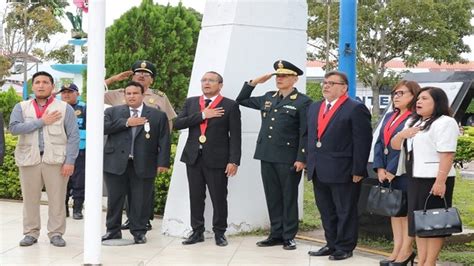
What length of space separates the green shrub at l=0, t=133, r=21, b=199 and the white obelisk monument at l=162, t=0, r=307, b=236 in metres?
3.44

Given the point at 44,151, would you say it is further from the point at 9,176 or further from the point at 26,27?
the point at 26,27

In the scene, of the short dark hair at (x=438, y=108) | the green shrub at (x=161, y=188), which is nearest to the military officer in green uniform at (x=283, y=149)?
the short dark hair at (x=438, y=108)

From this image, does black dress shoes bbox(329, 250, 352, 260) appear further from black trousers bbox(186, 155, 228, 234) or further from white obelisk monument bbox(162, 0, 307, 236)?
white obelisk monument bbox(162, 0, 307, 236)

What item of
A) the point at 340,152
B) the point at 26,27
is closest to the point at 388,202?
the point at 340,152

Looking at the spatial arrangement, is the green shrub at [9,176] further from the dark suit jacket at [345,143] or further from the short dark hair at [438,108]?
the short dark hair at [438,108]

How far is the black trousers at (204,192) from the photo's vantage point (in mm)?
7012

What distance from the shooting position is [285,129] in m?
6.78

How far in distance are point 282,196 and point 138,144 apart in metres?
1.49

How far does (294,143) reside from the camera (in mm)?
6789

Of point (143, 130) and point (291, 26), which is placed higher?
point (291, 26)

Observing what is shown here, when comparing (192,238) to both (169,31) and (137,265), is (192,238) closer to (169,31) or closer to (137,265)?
(137,265)

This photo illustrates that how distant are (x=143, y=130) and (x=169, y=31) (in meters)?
6.94

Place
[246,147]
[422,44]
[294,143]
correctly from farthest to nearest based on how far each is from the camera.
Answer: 1. [422,44]
2. [246,147]
3. [294,143]

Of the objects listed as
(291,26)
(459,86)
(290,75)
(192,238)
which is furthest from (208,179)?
(459,86)
